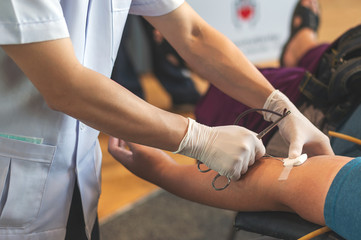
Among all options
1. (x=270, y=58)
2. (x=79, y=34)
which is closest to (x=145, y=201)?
(x=79, y=34)

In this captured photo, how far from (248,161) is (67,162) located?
37cm

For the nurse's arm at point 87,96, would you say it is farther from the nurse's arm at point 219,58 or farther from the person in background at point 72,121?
the nurse's arm at point 219,58

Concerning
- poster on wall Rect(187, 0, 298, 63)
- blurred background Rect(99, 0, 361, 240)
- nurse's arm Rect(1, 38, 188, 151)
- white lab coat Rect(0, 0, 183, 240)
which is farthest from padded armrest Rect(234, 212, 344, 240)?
poster on wall Rect(187, 0, 298, 63)

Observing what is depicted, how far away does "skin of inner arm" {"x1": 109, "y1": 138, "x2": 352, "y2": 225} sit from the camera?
2.80 feet

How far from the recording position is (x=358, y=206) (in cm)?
77

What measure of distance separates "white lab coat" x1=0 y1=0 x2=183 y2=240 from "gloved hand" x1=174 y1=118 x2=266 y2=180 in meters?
0.23

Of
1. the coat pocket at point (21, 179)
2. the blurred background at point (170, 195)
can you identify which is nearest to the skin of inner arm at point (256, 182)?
the coat pocket at point (21, 179)

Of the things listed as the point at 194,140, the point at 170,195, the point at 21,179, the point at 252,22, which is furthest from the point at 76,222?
the point at 252,22

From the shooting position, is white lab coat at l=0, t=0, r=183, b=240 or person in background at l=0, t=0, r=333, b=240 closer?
person in background at l=0, t=0, r=333, b=240

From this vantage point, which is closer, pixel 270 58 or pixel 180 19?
pixel 180 19

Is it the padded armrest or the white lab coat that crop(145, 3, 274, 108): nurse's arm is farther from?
the padded armrest

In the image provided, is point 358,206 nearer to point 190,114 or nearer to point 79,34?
point 79,34

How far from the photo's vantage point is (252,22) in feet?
10.8

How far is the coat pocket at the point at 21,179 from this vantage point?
2.79ft
